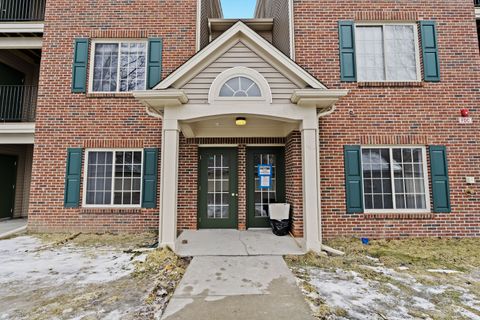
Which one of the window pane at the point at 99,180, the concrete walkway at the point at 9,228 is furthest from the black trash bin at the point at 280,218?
the concrete walkway at the point at 9,228

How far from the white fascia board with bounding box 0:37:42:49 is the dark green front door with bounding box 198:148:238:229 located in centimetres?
623

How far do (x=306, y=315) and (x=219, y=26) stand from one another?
8404mm

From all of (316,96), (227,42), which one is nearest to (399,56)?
(316,96)

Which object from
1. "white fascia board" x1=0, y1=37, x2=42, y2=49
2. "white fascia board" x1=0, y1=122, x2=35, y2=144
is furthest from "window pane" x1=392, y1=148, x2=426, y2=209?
"white fascia board" x1=0, y1=37, x2=42, y2=49

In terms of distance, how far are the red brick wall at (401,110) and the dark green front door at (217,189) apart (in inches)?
93.2

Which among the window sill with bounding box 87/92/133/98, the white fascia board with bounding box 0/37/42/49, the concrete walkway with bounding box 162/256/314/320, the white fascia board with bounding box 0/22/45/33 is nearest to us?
the concrete walkway with bounding box 162/256/314/320

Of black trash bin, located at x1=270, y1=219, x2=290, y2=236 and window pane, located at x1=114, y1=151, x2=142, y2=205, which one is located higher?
window pane, located at x1=114, y1=151, x2=142, y2=205

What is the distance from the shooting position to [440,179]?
5836mm

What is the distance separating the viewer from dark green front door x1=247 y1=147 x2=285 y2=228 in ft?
21.4

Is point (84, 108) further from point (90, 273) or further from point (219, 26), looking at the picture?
point (219, 26)

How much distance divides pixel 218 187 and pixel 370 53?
5.43 meters

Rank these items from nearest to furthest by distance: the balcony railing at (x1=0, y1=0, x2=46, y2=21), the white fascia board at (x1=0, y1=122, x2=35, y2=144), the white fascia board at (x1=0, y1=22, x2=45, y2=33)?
1. the white fascia board at (x1=0, y1=122, x2=35, y2=144)
2. the white fascia board at (x1=0, y1=22, x2=45, y2=33)
3. the balcony railing at (x1=0, y1=0, x2=46, y2=21)

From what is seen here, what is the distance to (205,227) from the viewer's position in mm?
6422

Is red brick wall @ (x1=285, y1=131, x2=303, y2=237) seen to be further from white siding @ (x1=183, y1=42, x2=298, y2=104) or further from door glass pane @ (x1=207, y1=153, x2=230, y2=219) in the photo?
door glass pane @ (x1=207, y1=153, x2=230, y2=219)
